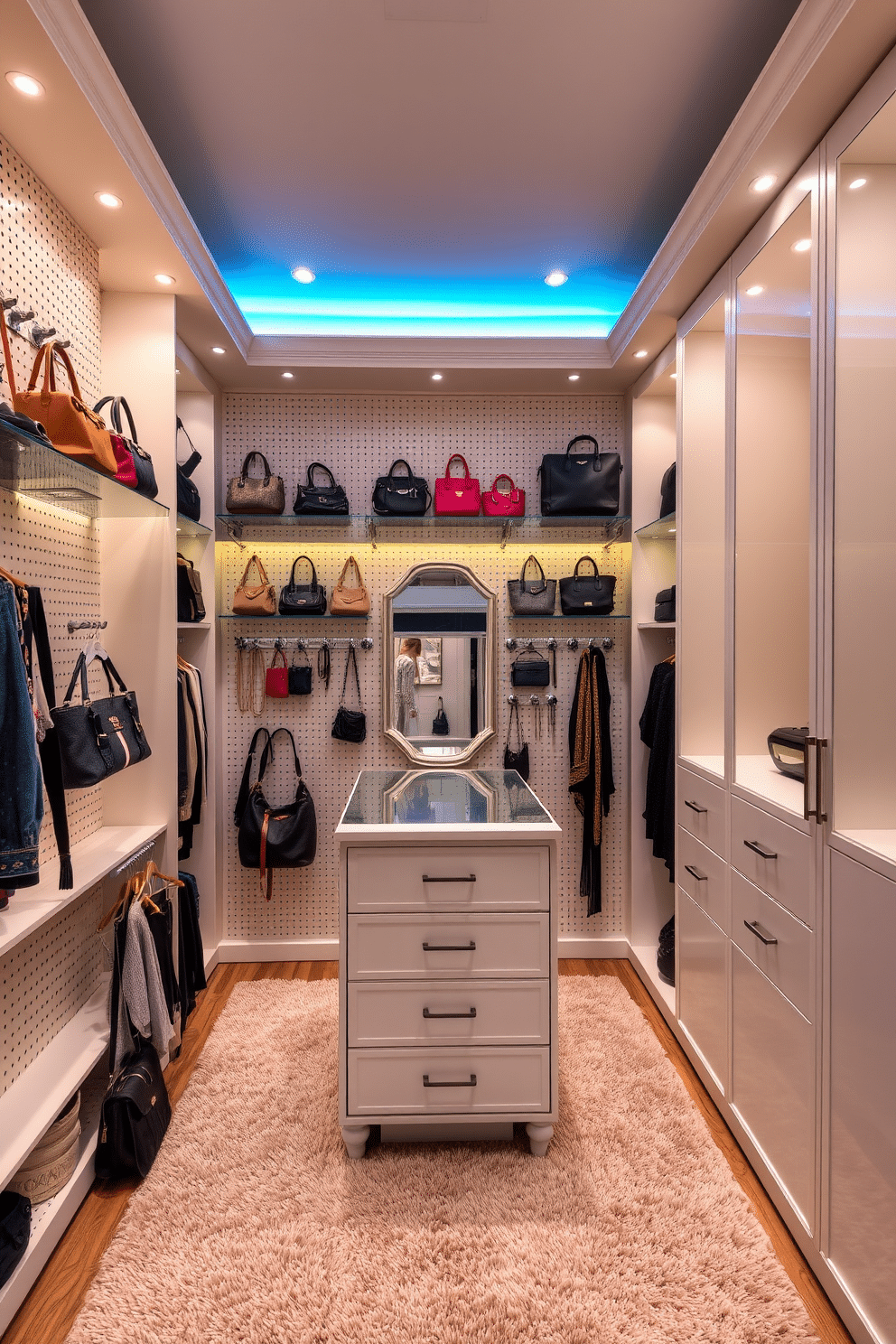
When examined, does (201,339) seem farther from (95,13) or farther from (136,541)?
(95,13)

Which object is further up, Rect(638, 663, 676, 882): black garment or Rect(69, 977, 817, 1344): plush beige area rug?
Rect(638, 663, 676, 882): black garment

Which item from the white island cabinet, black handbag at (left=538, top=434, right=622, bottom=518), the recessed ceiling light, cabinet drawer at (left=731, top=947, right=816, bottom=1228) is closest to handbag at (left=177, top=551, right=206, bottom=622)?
the white island cabinet

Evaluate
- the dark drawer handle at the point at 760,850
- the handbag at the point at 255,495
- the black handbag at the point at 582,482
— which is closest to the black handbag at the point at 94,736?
the handbag at the point at 255,495

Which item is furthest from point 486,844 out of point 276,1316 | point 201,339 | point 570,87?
point 201,339

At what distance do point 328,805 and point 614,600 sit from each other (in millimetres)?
1809

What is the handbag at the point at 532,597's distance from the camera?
3484 millimetres

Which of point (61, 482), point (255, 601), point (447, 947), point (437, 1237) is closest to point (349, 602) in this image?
point (255, 601)

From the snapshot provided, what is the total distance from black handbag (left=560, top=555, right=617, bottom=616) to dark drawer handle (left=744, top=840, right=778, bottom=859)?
1567mm

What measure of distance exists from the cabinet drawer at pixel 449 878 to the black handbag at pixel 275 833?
1393 millimetres

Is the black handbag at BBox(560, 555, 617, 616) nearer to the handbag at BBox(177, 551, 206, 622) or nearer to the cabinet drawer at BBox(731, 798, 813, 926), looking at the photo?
the cabinet drawer at BBox(731, 798, 813, 926)

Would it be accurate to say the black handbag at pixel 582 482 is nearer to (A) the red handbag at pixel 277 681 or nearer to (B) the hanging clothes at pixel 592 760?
(B) the hanging clothes at pixel 592 760

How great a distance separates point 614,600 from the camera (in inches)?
142

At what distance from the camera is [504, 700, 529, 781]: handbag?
3.54 m

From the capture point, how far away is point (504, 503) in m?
3.43
